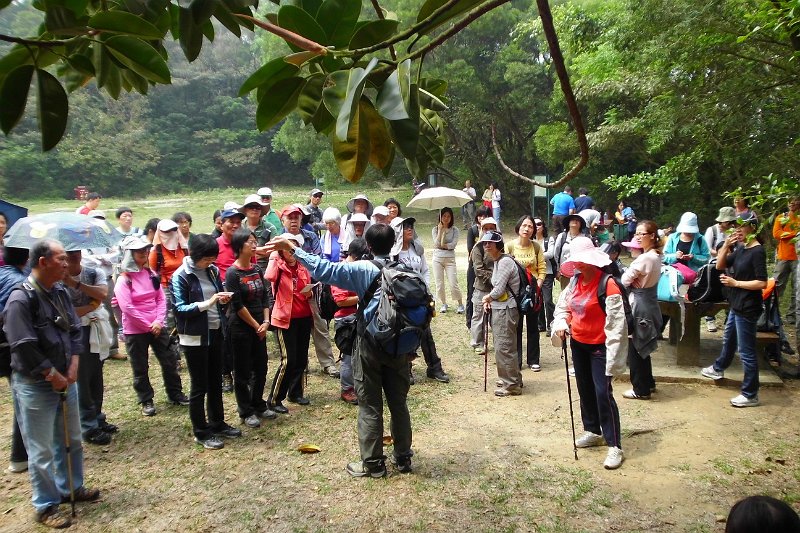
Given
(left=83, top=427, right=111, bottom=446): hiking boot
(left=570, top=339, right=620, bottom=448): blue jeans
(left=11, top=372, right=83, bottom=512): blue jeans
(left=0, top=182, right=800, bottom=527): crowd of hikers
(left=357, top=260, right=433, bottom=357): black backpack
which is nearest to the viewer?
(left=11, top=372, right=83, bottom=512): blue jeans

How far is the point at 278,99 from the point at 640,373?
4756 millimetres

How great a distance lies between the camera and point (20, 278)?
3717 mm

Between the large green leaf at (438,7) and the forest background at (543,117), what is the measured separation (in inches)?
69.4

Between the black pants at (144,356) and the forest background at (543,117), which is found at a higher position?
the forest background at (543,117)

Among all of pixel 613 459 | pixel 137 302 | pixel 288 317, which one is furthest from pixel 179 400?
pixel 613 459

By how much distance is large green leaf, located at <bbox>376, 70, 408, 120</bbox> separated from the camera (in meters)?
1.30

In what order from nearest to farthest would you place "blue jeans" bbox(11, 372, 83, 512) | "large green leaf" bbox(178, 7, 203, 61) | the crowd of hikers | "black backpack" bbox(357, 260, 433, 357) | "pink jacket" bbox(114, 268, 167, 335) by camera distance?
1. "large green leaf" bbox(178, 7, 203, 61)
2. "blue jeans" bbox(11, 372, 83, 512)
3. the crowd of hikers
4. "black backpack" bbox(357, 260, 433, 357)
5. "pink jacket" bbox(114, 268, 167, 335)

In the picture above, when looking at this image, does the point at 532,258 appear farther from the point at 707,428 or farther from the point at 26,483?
the point at 26,483

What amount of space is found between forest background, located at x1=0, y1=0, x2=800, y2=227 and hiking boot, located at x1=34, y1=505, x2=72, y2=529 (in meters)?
2.57

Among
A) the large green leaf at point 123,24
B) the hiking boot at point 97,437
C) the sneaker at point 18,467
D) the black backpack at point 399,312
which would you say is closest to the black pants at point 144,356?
the hiking boot at point 97,437

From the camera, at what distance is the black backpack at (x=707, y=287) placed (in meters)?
5.89

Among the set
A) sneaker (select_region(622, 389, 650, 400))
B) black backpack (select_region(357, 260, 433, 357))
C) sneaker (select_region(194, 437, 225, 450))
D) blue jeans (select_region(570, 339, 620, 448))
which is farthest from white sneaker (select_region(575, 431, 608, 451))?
sneaker (select_region(194, 437, 225, 450))

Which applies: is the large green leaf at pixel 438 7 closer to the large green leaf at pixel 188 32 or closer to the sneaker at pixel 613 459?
the large green leaf at pixel 188 32

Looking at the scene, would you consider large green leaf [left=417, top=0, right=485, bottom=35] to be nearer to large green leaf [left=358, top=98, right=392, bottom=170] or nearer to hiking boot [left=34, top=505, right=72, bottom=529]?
large green leaf [left=358, top=98, right=392, bottom=170]
